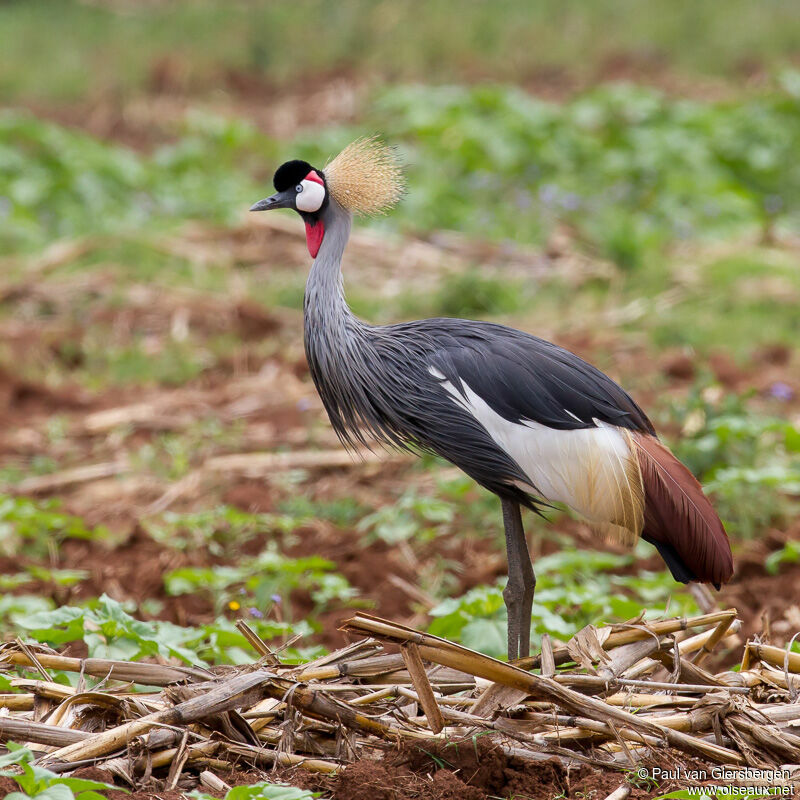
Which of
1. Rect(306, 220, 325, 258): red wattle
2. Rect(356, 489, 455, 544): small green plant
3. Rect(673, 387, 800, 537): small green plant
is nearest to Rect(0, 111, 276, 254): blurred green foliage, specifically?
Rect(356, 489, 455, 544): small green plant

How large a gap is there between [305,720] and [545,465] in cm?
110

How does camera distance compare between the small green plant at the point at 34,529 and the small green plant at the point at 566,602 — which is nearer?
the small green plant at the point at 566,602

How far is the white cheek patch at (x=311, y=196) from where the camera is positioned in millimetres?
3822

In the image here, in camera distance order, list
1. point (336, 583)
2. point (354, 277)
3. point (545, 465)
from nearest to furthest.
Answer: point (545, 465) < point (336, 583) < point (354, 277)

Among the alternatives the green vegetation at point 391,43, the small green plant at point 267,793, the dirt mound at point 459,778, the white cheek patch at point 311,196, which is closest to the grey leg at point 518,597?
the dirt mound at point 459,778

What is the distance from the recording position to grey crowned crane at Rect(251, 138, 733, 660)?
3465 millimetres

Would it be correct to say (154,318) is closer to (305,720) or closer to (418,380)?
(418,380)

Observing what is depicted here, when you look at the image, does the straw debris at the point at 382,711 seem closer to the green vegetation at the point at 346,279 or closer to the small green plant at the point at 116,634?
the small green plant at the point at 116,634

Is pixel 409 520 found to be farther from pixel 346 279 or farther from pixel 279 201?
pixel 346 279

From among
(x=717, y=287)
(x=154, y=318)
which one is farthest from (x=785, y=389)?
(x=154, y=318)

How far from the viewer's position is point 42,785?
88.7 inches

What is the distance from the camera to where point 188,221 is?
10.1 meters

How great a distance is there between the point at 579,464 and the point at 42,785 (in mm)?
1860

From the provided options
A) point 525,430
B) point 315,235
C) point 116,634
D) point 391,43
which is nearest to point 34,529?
point 116,634
